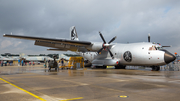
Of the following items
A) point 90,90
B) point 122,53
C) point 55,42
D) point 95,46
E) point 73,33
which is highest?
point 73,33

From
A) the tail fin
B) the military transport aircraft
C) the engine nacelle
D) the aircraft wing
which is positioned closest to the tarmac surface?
the military transport aircraft

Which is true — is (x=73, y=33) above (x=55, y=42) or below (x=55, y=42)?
above

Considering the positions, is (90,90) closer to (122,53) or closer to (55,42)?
(122,53)

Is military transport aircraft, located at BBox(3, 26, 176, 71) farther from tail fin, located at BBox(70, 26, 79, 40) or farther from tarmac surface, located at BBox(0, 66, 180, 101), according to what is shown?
tarmac surface, located at BBox(0, 66, 180, 101)

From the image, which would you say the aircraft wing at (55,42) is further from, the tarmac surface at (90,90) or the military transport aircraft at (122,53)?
the tarmac surface at (90,90)

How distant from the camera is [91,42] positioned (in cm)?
2317

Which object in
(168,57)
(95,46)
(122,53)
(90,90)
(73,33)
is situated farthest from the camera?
(73,33)

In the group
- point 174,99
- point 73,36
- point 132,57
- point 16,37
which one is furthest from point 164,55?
point 73,36

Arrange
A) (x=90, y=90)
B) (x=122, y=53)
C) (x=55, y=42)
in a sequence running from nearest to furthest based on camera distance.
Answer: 1. (x=90, y=90)
2. (x=122, y=53)
3. (x=55, y=42)

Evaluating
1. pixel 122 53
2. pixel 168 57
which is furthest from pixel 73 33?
pixel 168 57

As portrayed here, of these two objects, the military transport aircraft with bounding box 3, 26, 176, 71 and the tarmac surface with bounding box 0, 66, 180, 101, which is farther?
the military transport aircraft with bounding box 3, 26, 176, 71

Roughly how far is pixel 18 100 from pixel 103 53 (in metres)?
19.9

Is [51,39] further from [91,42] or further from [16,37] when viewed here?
[91,42]

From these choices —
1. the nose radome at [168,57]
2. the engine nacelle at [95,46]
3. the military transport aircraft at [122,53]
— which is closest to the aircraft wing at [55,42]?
the military transport aircraft at [122,53]
